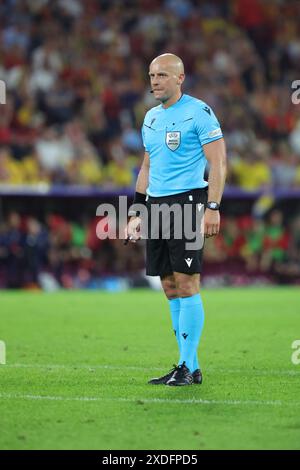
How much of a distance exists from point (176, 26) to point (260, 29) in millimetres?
2281

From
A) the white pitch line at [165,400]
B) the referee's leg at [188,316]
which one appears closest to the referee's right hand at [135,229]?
the referee's leg at [188,316]

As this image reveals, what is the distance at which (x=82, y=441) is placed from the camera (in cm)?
534

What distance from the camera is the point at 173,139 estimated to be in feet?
24.3

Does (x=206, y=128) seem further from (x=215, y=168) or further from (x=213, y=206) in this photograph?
(x=213, y=206)

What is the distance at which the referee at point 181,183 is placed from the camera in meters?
7.26

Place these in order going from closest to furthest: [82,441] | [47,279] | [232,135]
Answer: [82,441] < [47,279] < [232,135]

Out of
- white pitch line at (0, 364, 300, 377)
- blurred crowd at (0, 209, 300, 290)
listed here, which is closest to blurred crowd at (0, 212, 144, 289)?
blurred crowd at (0, 209, 300, 290)

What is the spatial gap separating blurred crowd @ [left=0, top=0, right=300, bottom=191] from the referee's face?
11.1 m

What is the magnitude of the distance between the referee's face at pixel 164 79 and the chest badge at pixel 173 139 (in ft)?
0.94

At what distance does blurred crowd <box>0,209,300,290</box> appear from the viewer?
61.9 feet

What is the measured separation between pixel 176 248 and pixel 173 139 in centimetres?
80

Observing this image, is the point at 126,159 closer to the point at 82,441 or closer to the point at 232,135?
the point at 232,135

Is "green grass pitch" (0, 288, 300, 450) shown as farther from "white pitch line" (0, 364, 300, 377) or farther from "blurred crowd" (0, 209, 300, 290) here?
"blurred crowd" (0, 209, 300, 290)

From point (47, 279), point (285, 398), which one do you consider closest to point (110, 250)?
point (47, 279)
